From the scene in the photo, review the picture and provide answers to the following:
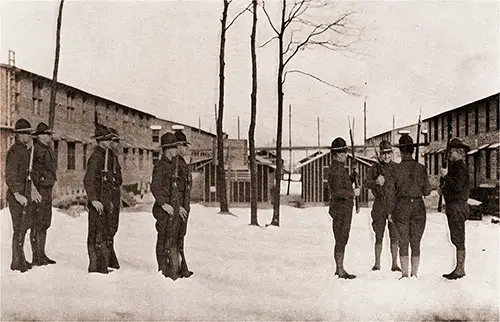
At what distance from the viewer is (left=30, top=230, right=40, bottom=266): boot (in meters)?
4.59

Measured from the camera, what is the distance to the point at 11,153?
14.9 ft

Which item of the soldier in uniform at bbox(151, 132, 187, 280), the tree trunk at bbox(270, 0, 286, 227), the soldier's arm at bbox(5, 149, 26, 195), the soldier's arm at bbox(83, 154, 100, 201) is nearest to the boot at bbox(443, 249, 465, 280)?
the tree trunk at bbox(270, 0, 286, 227)

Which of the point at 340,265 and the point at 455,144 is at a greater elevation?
the point at 455,144

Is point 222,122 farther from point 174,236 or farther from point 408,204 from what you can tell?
point 408,204

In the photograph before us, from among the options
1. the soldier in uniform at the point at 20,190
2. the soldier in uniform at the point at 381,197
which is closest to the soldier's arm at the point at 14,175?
the soldier in uniform at the point at 20,190

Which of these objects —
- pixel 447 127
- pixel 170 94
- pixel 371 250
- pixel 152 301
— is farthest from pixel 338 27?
pixel 152 301

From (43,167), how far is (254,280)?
6.62 ft

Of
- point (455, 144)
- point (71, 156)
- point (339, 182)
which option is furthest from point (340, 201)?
point (71, 156)

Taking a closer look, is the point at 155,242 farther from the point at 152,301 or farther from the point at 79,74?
the point at 79,74

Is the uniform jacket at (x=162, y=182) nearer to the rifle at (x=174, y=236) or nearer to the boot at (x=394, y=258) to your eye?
the rifle at (x=174, y=236)

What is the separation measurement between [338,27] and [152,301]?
111 inches

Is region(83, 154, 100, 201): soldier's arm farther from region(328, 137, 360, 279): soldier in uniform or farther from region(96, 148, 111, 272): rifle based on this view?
region(328, 137, 360, 279): soldier in uniform

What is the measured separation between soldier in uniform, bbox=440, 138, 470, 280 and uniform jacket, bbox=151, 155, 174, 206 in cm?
220

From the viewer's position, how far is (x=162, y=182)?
430 cm
